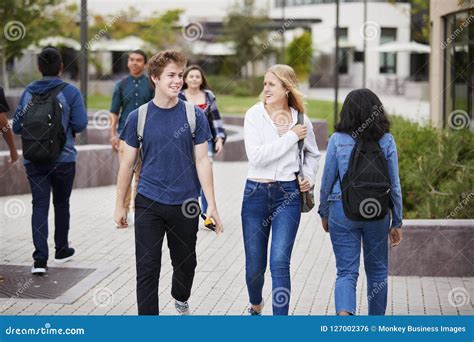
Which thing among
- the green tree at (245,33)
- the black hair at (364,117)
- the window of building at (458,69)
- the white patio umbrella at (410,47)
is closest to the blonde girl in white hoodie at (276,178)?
the black hair at (364,117)

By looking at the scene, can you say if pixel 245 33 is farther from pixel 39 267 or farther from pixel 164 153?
pixel 164 153

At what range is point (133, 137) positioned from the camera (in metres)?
5.68

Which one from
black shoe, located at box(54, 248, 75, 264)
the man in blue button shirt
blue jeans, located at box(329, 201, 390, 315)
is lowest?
black shoe, located at box(54, 248, 75, 264)

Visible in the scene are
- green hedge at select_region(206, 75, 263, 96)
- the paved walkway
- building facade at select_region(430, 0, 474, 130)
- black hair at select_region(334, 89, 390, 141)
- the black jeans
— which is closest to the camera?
black hair at select_region(334, 89, 390, 141)

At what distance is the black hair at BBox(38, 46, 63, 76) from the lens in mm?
7773

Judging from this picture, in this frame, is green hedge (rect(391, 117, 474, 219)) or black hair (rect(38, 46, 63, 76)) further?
green hedge (rect(391, 117, 474, 219))

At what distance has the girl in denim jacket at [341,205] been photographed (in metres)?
5.62

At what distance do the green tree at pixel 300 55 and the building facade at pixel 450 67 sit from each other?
112 feet

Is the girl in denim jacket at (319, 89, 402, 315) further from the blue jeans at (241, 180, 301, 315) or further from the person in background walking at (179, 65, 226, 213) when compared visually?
the person in background walking at (179, 65, 226, 213)

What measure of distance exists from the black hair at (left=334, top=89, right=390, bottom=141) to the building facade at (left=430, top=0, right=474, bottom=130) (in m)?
10.6

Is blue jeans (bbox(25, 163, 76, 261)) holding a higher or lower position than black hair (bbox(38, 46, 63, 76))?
lower

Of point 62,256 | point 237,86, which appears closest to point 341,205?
point 62,256

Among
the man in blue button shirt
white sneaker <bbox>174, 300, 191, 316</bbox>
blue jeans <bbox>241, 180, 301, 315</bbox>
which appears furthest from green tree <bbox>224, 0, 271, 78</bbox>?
blue jeans <bbox>241, 180, 301, 315</bbox>
